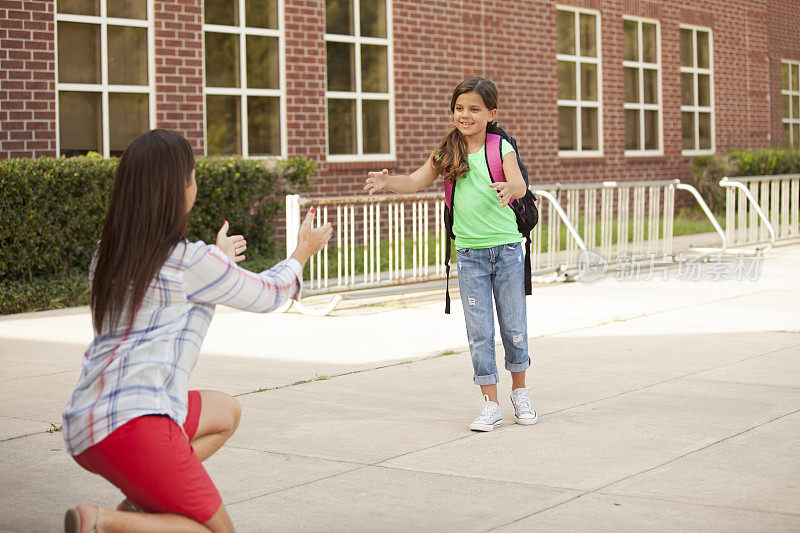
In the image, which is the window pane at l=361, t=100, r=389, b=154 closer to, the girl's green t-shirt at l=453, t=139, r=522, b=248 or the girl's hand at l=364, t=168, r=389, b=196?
the girl's green t-shirt at l=453, t=139, r=522, b=248

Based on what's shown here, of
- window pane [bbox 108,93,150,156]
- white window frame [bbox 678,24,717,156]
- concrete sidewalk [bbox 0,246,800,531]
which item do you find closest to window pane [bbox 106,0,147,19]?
window pane [bbox 108,93,150,156]

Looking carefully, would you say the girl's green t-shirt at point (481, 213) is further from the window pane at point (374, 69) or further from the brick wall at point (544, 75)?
the window pane at point (374, 69)

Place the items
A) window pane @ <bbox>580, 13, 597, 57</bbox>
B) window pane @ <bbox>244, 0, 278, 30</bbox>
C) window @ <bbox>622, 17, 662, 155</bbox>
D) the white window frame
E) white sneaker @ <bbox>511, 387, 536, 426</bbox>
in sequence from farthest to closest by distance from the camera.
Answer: the white window frame < window @ <bbox>622, 17, 662, 155</bbox> < window pane @ <bbox>580, 13, 597, 57</bbox> < window pane @ <bbox>244, 0, 278, 30</bbox> < white sneaker @ <bbox>511, 387, 536, 426</bbox>

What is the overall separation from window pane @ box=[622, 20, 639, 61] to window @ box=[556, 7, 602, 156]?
3.23 ft

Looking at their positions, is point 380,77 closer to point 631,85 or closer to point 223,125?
point 223,125

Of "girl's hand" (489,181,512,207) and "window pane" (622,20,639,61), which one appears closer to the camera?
"girl's hand" (489,181,512,207)

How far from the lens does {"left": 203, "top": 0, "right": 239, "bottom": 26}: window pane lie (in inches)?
530

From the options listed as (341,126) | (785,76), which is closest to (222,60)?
(341,126)

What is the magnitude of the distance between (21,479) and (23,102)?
788cm

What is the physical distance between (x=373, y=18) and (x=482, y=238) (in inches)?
411

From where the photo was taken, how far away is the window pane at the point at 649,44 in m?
20.5

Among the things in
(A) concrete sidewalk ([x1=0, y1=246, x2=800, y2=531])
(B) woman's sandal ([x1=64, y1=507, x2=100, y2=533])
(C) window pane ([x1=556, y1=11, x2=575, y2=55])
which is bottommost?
(A) concrete sidewalk ([x1=0, y1=246, x2=800, y2=531])

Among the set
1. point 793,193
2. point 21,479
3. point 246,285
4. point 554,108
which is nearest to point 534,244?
point 793,193

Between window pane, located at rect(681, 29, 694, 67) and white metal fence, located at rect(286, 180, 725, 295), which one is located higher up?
window pane, located at rect(681, 29, 694, 67)
